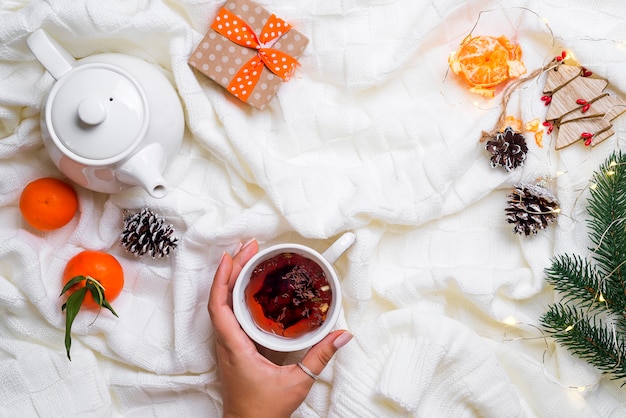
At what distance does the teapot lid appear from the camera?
1.00 metres

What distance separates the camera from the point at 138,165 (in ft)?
3.37

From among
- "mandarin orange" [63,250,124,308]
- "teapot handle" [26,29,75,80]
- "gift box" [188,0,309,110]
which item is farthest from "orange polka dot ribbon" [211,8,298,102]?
"mandarin orange" [63,250,124,308]

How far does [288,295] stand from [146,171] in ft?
1.04

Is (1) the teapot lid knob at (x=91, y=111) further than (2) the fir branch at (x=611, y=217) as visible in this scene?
No

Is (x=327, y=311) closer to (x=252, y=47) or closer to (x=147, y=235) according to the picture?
(x=147, y=235)

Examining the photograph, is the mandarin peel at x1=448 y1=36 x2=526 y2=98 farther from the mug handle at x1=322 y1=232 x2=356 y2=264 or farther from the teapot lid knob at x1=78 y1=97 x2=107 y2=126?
the teapot lid knob at x1=78 y1=97 x2=107 y2=126

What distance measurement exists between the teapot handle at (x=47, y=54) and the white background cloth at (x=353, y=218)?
0.31 ft

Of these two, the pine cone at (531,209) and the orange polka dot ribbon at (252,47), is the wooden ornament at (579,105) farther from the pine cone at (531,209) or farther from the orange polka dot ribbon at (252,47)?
the orange polka dot ribbon at (252,47)

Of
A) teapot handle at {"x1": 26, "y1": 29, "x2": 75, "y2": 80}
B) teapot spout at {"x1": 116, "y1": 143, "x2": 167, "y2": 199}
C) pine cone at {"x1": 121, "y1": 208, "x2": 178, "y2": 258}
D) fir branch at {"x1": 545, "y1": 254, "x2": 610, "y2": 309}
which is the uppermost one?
teapot handle at {"x1": 26, "y1": 29, "x2": 75, "y2": 80}

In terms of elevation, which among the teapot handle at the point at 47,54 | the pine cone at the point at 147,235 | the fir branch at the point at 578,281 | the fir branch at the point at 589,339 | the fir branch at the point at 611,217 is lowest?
the pine cone at the point at 147,235

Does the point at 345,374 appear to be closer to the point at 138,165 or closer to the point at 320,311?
the point at 320,311

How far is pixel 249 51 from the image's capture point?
3.78 feet

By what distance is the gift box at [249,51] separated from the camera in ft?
3.74

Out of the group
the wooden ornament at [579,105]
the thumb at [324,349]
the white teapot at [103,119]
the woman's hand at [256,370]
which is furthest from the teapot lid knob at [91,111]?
the wooden ornament at [579,105]
